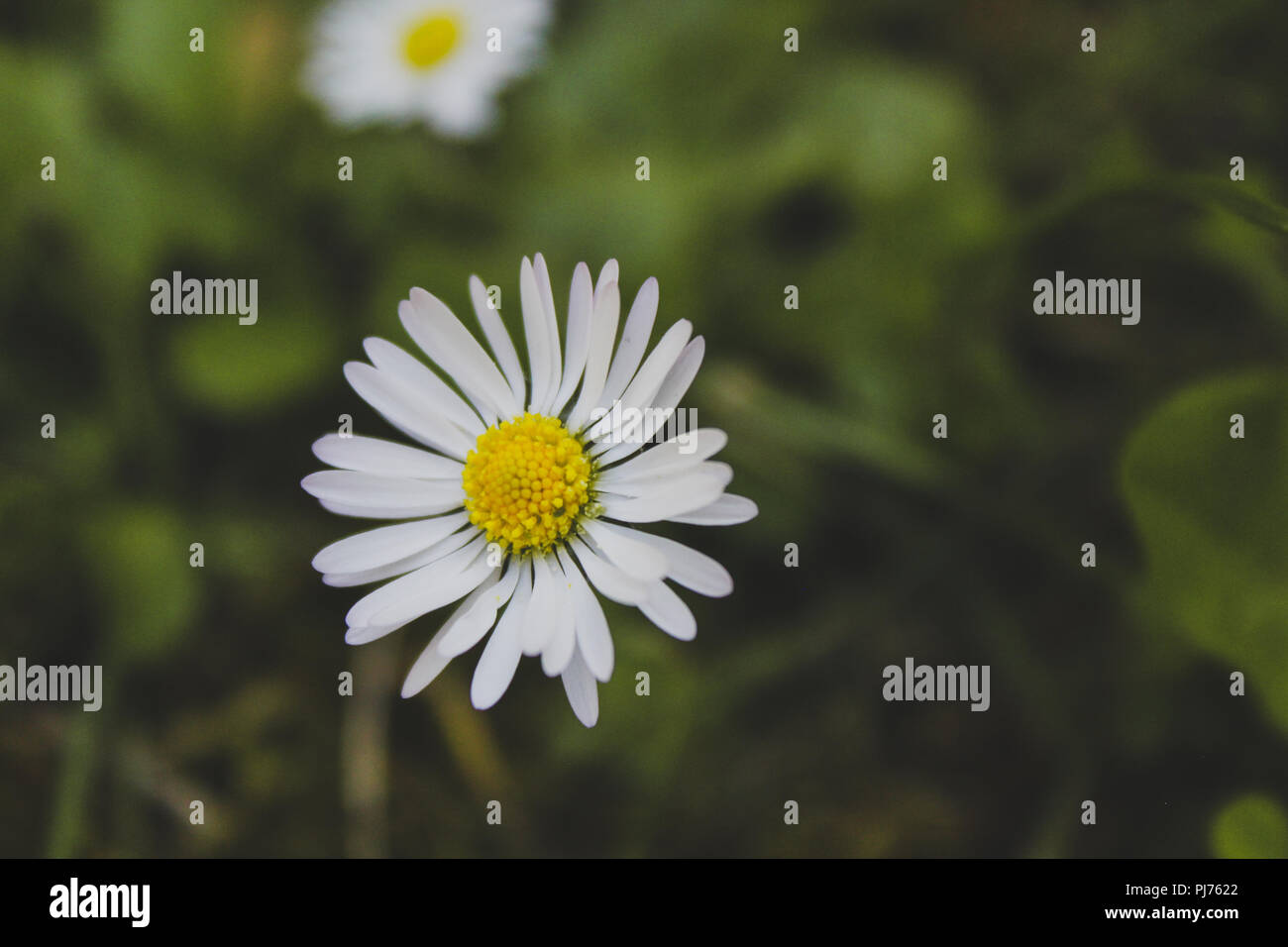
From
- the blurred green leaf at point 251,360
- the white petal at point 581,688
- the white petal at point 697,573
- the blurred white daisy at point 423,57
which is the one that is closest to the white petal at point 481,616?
the white petal at point 581,688

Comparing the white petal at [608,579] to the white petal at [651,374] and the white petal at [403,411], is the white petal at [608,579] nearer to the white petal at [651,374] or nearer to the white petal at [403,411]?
the white petal at [651,374]

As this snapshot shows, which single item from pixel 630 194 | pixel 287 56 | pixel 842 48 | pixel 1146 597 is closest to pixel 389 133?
pixel 287 56

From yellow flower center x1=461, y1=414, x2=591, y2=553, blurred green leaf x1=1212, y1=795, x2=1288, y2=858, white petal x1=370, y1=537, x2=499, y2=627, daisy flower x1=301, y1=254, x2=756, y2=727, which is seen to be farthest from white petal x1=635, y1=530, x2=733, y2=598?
blurred green leaf x1=1212, y1=795, x2=1288, y2=858

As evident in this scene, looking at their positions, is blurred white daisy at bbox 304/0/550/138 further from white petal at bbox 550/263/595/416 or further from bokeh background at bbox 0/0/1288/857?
white petal at bbox 550/263/595/416

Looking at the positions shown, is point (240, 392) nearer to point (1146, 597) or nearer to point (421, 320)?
point (421, 320)

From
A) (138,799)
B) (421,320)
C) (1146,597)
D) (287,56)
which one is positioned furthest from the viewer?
(287,56)

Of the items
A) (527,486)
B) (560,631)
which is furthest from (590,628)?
(527,486)

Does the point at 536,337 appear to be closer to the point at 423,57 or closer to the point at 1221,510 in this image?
the point at 1221,510
